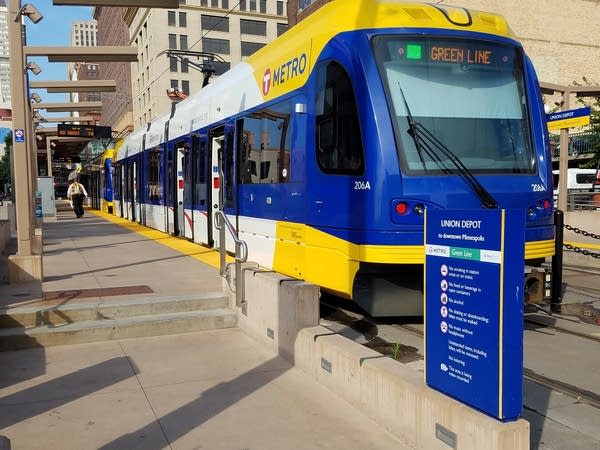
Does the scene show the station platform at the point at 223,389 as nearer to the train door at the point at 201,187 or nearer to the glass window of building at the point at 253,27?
the train door at the point at 201,187

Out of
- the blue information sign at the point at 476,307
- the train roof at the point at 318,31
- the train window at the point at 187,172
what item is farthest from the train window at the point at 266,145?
the train window at the point at 187,172

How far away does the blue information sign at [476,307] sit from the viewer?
3387 mm

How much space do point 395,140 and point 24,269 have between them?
607 centimetres

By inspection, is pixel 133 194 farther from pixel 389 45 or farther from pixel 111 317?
pixel 389 45

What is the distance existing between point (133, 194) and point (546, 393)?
69.6 feet

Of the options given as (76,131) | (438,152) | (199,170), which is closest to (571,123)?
(199,170)

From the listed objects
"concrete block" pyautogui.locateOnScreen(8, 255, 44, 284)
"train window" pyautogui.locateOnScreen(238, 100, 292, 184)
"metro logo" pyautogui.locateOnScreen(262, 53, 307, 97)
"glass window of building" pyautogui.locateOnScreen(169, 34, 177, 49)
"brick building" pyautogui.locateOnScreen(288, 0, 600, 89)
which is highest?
"glass window of building" pyautogui.locateOnScreen(169, 34, 177, 49)

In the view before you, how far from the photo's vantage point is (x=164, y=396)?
17.3ft

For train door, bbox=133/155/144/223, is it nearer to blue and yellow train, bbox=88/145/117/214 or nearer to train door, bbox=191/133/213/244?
blue and yellow train, bbox=88/145/117/214

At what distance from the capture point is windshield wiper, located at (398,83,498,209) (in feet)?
21.2

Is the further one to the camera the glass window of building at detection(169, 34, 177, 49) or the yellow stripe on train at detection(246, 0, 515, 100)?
the glass window of building at detection(169, 34, 177, 49)

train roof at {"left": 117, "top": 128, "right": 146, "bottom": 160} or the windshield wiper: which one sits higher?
train roof at {"left": 117, "top": 128, "right": 146, "bottom": 160}

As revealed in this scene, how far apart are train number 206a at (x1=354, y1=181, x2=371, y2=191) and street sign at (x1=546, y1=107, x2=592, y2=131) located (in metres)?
9.95

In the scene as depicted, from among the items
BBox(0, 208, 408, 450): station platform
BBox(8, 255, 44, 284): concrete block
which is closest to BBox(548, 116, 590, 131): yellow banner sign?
BBox(0, 208, 408, 450): station platform
